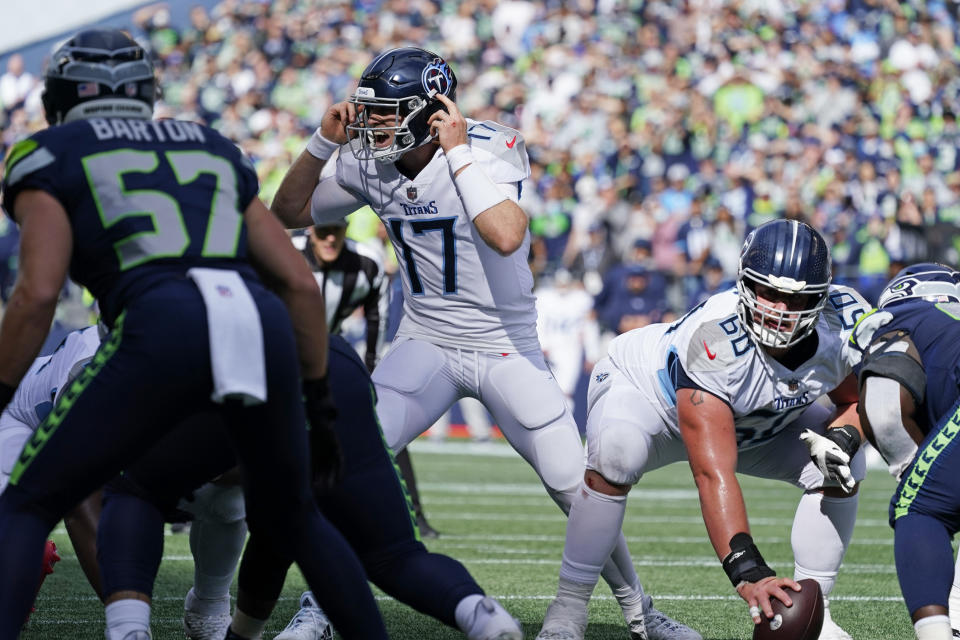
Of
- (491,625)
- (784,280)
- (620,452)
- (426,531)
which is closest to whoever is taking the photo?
(491,625)

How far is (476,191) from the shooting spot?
14.6 ft

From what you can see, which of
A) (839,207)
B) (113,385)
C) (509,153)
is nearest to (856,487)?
(509,153)

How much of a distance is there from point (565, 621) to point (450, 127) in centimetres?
162

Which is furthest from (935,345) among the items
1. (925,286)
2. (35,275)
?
(35,275)

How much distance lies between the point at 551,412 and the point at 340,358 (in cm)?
131

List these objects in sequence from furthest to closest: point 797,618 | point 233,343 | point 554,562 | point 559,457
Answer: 1. point 554,562
2. point 559,457
3. point 797,618
4. point 233,343

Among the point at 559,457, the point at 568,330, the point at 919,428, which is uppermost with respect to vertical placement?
the point at 919,428

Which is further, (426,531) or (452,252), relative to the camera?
(426,531)

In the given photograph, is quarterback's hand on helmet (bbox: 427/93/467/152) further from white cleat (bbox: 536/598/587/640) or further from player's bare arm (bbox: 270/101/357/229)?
white cleat (bbox: 536/598/587/640)

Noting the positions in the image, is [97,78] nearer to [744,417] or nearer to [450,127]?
[450,127]

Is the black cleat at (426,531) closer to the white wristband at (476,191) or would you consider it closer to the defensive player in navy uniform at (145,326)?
the white wristband at (476,191)

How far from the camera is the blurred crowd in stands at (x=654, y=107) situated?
45.9 feet

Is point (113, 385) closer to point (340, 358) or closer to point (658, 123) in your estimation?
point (340, 358)

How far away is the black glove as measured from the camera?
3346 mm
